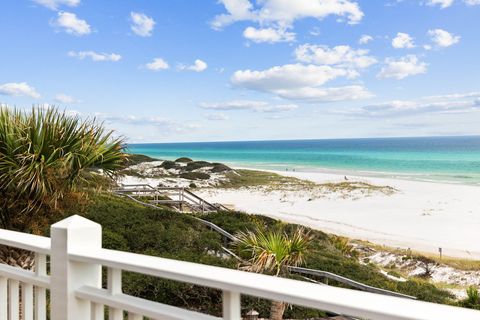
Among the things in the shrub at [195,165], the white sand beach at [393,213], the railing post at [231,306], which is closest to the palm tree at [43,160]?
the railing post at [231,306]

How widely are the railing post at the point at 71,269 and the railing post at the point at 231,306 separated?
819 mm

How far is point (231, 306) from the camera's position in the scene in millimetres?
1568

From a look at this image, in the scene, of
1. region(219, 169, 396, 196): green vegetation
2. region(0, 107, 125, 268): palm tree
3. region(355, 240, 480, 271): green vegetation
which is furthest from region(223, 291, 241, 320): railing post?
region(219, 169, 396, 196): green vegetation

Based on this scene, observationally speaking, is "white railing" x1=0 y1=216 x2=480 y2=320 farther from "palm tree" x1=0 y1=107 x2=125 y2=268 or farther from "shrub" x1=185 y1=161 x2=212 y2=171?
"shrub" x1=185 y1=161 x2=212 y2=171

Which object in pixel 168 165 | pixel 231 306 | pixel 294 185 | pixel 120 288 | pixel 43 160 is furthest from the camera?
pixel 168 165

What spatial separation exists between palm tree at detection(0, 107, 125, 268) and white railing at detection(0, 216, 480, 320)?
89.5 inches

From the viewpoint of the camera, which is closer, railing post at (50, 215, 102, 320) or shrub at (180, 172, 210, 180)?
railing post at (50, 215, 102, 320)

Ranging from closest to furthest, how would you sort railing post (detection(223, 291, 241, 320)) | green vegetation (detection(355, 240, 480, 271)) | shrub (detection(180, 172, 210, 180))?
railing post (detection(223, 291, 241, 320)) → green vegetation (detection(355, 240, 480, 271)) → shrub (detection(180, 172, 210, 180))

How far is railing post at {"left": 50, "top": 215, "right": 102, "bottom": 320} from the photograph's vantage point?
6.94 feet

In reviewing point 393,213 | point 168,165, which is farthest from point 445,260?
point 168,165

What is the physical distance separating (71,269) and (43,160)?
9.90ft

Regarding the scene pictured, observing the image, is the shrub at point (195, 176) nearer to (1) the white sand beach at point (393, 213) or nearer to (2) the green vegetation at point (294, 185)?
(2) the green vegetation at point (294, 185)

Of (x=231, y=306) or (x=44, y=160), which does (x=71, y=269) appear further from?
(x=44, y=160)

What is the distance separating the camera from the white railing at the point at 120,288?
1.25 m
